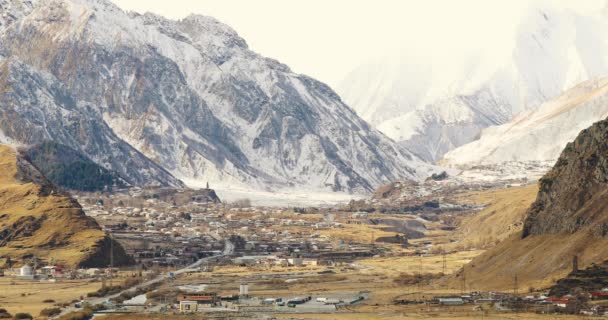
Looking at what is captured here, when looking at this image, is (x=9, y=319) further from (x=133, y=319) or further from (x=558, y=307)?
(x=558, y=307)

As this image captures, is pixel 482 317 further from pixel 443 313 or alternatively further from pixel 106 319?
pixel 106 319

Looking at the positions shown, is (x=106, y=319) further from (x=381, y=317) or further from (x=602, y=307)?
(x=602, y=307)

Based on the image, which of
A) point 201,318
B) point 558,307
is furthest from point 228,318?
point 558,307

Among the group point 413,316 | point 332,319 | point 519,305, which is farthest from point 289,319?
point 519,305

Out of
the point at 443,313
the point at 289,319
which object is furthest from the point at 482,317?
the point at 289,319

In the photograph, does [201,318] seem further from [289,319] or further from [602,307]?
[602,307]

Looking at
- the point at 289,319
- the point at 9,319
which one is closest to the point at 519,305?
the point at 289,319
